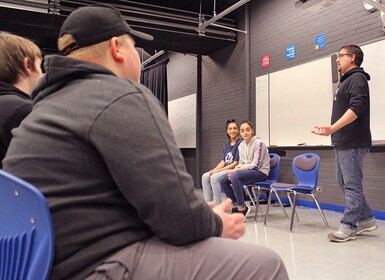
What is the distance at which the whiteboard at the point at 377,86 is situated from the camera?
3.91m

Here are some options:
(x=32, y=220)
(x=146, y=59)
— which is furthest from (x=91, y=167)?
(x=146, y=59)

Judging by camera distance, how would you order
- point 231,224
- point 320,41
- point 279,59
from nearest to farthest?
point 231,224 < point 320,41 < point 279,59

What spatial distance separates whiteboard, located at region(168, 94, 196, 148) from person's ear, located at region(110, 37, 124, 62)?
668cm

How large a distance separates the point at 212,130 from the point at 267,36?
2159 mm

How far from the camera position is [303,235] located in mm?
3240

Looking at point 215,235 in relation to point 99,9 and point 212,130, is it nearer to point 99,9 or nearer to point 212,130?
point 99,9

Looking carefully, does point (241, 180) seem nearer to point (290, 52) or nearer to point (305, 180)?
point (305, 180)

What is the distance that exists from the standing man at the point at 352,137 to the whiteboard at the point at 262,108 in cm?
257

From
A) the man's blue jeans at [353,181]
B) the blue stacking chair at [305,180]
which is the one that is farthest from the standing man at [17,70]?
the blue stacking chair at [305,180]

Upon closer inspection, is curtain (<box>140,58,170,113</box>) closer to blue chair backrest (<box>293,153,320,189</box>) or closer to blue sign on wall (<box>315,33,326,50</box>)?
blue sign on wall (<box>315,33,326,50</box>)

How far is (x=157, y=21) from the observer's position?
19.3ft

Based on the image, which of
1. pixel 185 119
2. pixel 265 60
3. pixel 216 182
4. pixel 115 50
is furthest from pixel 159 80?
pixel 115 50

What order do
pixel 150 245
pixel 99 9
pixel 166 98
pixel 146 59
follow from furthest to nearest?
pixel 146 59, pixel 166 98, pixel 99 9, pixel 150 245

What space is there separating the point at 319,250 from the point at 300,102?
267 centimetres
